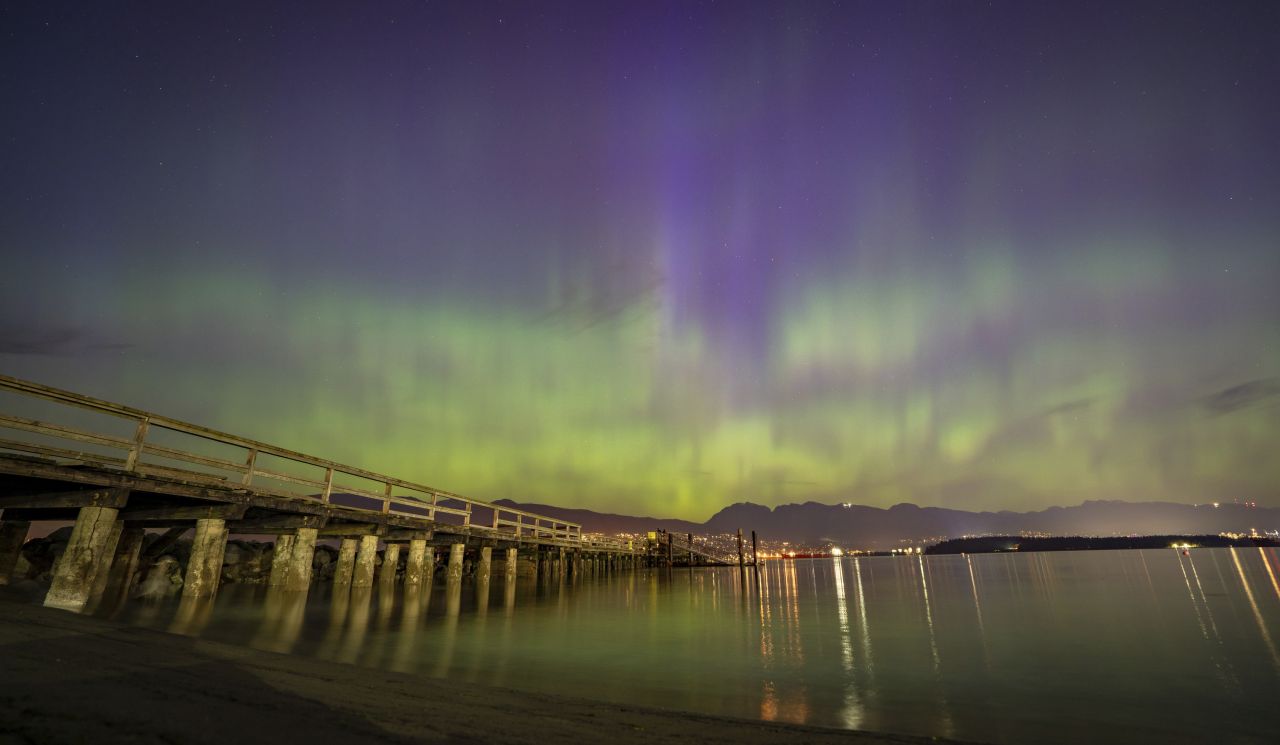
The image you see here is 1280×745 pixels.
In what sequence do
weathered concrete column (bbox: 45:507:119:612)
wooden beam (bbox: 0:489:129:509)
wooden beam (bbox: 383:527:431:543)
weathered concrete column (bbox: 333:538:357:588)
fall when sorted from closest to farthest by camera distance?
weathered concrete column (bbox: 45:507:119:612), wooden beam (bbox: 0:489:129:509), weathered concrete column (bbox: 333:538:357:588), wooden beam (bbox: 383:527:431:543)

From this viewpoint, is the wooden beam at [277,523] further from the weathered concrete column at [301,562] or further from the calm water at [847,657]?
the calm water at [847,657]

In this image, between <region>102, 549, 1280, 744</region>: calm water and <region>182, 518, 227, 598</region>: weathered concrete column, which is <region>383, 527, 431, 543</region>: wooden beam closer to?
<region>102, 549, 1280, 744</region>: calm water

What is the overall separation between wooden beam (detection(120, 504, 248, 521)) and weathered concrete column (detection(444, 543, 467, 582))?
474 inches

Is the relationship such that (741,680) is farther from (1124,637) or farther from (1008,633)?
(1124,637)

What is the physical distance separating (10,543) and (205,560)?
5.34 m

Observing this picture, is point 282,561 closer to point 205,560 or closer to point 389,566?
point 205,560

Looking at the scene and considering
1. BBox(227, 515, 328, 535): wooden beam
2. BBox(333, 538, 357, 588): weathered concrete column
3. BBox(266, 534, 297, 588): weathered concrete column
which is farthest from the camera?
BBox(333, 538, 357, 588): weathered concrete column

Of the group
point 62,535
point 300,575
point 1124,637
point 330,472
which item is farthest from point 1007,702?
point 62,535

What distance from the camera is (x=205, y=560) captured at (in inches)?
620

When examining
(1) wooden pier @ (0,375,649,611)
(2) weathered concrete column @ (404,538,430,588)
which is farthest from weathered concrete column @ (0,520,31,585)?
(2) weathered concrete column @ (404,538,430,588)

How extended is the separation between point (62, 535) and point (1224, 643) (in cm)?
4130

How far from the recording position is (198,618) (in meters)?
12.9

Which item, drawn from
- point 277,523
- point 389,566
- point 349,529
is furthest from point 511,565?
point 277,523

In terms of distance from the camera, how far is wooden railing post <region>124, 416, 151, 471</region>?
12648mm
